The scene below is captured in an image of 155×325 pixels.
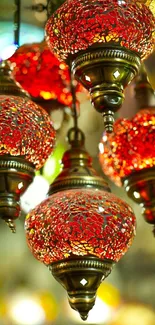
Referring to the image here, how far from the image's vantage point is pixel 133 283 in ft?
5.60

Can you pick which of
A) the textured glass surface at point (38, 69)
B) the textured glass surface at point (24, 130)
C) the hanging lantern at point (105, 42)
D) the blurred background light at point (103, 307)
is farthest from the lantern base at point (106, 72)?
the blurred background light at point (103, 307)

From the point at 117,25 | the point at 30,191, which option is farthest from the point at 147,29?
the point at 30,191

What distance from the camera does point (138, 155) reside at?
90 centimetres

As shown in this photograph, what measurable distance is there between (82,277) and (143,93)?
31 cm

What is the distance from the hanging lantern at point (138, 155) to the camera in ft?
2.93

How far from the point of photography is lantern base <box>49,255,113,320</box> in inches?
29.9

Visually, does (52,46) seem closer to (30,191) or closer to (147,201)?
(147,201)

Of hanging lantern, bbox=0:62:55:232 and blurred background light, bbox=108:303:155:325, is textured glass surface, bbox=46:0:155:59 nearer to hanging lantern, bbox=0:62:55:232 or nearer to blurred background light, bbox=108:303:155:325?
hanging lantern, bbox=0:62:55:232

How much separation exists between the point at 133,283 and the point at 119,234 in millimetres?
965

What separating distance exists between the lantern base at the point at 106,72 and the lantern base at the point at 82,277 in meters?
0.16

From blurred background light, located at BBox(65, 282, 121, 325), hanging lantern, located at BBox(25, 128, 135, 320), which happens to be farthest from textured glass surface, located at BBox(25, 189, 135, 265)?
blurred background light, located at BBox(65, 282, 121, 325)

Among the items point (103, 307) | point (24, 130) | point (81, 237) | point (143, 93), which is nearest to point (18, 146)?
point (24, 130)

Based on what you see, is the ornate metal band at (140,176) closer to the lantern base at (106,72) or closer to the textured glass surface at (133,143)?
the textured glass surface at (133,143)

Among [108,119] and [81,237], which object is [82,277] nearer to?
[81,237]
